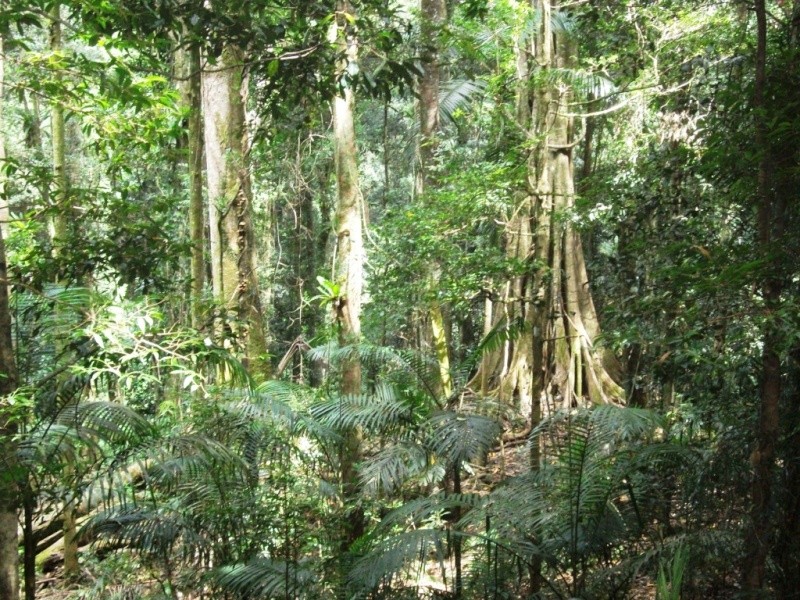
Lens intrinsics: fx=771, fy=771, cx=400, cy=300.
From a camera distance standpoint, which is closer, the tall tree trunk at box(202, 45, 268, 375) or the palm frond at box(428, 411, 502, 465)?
the palm frond at box(428, 411, 502, 465)

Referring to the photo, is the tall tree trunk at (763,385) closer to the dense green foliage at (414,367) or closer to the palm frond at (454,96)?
the dense green foliage at (414,367)

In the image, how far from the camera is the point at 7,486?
409 centimetres

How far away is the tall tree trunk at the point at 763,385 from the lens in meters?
4.08

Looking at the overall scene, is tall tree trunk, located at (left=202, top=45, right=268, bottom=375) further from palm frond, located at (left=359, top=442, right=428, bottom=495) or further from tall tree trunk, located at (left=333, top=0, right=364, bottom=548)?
palm frond, located at (left=359, top=442, right=428, bottom=495)

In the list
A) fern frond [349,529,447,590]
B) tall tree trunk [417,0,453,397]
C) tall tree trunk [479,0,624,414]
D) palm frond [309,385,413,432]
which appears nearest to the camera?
fern frond [349,529,447,590]

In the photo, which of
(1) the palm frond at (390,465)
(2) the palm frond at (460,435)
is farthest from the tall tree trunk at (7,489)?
(2) the palm frond at (460,435)

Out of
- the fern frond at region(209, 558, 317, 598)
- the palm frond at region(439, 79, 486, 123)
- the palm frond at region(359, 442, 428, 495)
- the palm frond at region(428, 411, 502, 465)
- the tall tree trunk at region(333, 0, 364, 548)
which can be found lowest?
the fern frond at region(209, 558, 317, 598)

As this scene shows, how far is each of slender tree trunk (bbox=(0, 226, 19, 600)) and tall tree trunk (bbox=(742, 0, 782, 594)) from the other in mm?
4030

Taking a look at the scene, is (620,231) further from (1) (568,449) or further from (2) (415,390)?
(1) (568,449)

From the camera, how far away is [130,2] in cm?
471

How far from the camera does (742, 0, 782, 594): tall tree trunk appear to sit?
4.08 meters

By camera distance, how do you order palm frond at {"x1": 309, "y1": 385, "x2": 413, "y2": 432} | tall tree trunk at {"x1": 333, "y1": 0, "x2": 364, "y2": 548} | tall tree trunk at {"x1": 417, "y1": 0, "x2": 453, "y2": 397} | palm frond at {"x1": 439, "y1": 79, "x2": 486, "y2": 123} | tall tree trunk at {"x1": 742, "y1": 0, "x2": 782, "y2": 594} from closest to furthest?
tall tree trunk at {"x1": 742, "y1": 0, "x2": 782, "y2": 594} < palm frond at {"x1": 309, "y1": 385, "x2": 413, "y2": 432} < tall tree trunk at {"x1": 333, "y1": 0, "x2": 364, "y2": 548} < tall tree trunk at {"x1": 417, "y1": 0, "x2": 453, "y2": 397} < palm frond at {"x1": 439, "y1": 79, "x2": 486, "y2": 123}

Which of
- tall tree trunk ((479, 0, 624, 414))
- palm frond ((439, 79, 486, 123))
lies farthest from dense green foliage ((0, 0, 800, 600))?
palm frond ((439, 79, 486, 123))

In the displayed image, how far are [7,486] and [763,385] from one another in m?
4.11
